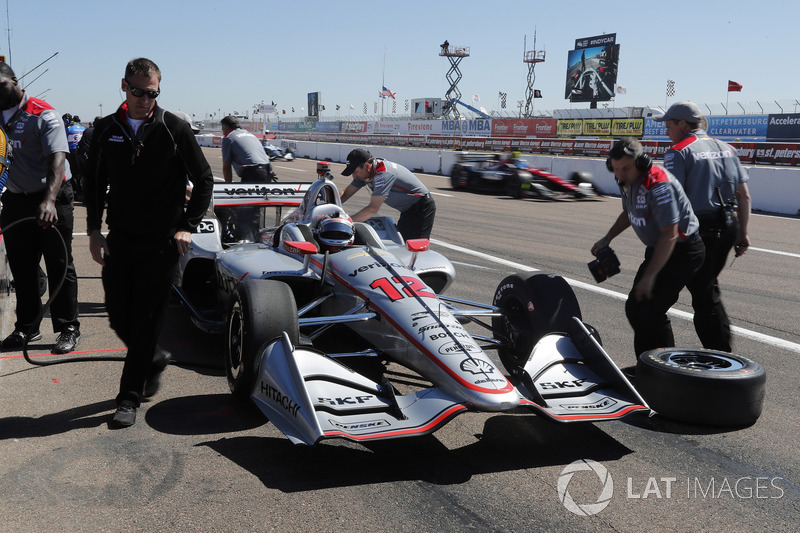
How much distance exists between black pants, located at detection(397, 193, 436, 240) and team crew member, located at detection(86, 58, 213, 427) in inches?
167

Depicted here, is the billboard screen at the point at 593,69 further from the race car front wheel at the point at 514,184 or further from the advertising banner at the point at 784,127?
the race car front wheel at the point at 514,184

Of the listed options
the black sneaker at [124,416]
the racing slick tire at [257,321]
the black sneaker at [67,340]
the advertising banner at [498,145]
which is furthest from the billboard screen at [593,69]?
the black sneaker at [124,416]

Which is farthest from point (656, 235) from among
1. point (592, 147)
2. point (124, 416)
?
point (592, 147)

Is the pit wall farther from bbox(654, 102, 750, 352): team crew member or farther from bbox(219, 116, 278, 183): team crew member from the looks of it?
bbox(654, 102, 750, 352): team crew member

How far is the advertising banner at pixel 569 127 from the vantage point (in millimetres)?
46250

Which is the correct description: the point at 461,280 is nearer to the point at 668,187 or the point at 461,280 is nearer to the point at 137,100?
the point at 668,187

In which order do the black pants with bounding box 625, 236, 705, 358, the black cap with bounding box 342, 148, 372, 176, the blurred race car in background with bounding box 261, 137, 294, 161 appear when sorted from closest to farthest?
the black pants with bounding box 625, 236, 705, 358, the black cap with bounding box 342, 148, 372, 176, the blurred race car in background with bounding box 261, 137, 294, 161

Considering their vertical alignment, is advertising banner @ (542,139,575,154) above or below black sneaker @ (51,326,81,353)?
above

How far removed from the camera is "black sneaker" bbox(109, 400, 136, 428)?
419 cm

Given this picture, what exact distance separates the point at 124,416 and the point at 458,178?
18232mm

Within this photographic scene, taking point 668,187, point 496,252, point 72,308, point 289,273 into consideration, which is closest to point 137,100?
point 289,273

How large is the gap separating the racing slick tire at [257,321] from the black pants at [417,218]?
12.9ft

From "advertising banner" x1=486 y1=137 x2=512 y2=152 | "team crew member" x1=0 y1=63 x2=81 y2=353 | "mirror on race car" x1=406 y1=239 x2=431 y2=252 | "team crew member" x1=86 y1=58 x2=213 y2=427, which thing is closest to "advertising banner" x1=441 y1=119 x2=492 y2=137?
"advertising banner" x1=486 y1=137 x2=512 y2=152

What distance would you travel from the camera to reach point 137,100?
157 inches
